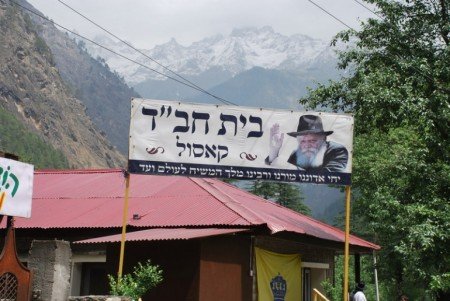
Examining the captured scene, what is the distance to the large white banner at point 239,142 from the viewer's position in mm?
14039

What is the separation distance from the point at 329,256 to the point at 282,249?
11.1ft

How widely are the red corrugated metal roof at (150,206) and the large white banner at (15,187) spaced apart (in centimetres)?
586

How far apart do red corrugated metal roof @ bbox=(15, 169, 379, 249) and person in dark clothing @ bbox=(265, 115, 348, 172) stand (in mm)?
2387

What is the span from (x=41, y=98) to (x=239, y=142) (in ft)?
450

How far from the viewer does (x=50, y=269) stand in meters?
10.8

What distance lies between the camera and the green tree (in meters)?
17.2

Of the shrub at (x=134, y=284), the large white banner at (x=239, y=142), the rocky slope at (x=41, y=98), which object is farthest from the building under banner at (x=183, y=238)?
the rocky slope at (x=41, y=98)

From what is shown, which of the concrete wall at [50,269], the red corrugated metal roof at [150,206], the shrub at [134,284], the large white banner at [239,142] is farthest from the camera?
the red corrugated metal roof at [150,206]

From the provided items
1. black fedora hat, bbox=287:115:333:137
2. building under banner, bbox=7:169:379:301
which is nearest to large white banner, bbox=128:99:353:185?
black fedora hat, bbox=287:115:333:137

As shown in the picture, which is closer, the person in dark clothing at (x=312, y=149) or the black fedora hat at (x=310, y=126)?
the person in dark clothing at (x=312, y=149)

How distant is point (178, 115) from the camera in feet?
47.1

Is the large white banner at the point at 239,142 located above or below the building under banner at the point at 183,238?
above

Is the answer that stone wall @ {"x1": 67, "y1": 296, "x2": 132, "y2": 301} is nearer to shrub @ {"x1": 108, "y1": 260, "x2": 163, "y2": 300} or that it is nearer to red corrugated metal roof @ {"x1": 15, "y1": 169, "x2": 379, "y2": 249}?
shrub @ {"x1": 108, "y1": 260, "x2": 163, "y2": 300}

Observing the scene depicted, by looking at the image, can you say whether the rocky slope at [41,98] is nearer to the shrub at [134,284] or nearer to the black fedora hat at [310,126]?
the black fedora hat at [310,126]
